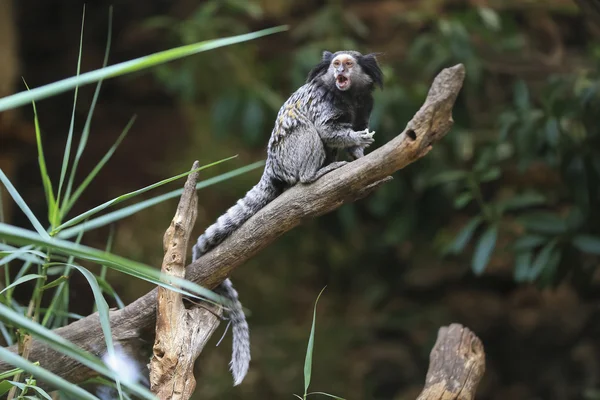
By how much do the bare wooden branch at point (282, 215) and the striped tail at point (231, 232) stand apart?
5cm

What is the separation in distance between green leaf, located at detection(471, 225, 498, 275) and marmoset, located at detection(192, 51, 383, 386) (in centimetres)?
124

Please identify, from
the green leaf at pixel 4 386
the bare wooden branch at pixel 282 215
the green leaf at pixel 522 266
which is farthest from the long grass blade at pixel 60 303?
the green leaf at pixel 522 266

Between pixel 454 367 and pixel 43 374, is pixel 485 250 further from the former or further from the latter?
pixel 43 374

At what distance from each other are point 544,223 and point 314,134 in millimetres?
1638

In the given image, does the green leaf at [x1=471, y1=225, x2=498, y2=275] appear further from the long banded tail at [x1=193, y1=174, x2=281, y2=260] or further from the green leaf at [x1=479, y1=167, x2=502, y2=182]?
the long banded tail at [x1=193, y1=174, x2=281, y2=260]

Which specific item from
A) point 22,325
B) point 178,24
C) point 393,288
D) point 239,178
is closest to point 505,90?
point 393,288

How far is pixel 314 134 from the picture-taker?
2344mm

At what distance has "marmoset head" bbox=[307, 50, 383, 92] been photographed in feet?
7.13

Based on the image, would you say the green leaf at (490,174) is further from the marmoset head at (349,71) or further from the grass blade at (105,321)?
the grass blade at (105,321)

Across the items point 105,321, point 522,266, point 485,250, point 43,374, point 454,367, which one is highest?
point 43,374

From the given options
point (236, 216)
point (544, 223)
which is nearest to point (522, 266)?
point (544, 223)

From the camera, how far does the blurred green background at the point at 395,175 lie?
11.7 ft

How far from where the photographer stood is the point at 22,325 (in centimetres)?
125

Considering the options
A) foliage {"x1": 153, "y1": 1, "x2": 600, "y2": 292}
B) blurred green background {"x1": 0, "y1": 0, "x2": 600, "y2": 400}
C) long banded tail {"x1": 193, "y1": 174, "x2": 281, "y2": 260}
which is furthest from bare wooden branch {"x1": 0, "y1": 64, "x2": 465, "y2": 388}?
foliage {"x1": 153, "y1": 1, "x2": 600, "y2": 292}
